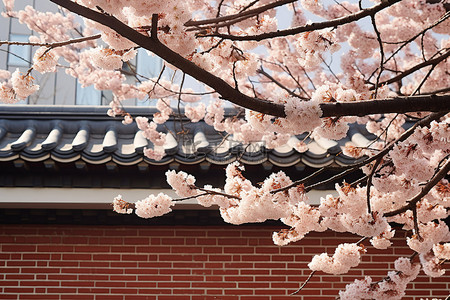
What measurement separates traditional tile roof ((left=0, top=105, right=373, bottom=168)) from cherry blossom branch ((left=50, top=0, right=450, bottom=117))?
217 cm

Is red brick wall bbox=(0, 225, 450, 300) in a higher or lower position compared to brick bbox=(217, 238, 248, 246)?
lower

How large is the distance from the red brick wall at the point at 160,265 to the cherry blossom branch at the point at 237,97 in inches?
134

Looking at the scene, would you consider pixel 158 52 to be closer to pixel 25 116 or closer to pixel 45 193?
pixel 45 193

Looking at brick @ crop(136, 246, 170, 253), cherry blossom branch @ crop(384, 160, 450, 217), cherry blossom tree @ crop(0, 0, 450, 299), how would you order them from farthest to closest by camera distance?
brick @ crop(136, 246, 170, 253), cherry blossom branch @ crop(384, 160, 450, 217), cherry blossom tree @ crop(0, 0, 450, 299)

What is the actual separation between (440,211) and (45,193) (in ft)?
9.58

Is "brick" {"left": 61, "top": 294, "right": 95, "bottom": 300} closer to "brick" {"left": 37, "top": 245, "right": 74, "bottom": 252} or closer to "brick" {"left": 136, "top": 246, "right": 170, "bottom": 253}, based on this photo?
"brick" {"left": 37, "top": 245, "right": 74, "bottom": 252}

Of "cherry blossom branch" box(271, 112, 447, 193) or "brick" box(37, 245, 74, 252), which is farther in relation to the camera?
"brick" box(37, 245, 74, 252)

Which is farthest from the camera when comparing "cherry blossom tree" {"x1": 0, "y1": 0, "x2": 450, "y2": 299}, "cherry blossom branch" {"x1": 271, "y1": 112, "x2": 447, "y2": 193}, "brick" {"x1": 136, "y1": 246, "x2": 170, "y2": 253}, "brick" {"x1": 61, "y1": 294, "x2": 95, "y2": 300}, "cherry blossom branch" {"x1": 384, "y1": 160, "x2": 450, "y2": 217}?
"brick" {"x1": 136, "y1": 246, "x2": 170, "y2": 253}

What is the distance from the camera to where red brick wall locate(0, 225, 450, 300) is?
536cm

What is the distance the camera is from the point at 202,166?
4.66 meters

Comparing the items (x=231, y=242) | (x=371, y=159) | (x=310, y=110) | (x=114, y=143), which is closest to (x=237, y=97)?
(x=310, y=110)

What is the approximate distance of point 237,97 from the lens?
202cm

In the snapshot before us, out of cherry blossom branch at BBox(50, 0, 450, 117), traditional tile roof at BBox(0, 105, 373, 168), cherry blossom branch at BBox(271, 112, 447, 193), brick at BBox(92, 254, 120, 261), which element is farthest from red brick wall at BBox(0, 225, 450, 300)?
cherry blossom branch at BBox(50, 0, 450, 117)

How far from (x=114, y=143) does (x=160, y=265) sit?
1259 millimetres
